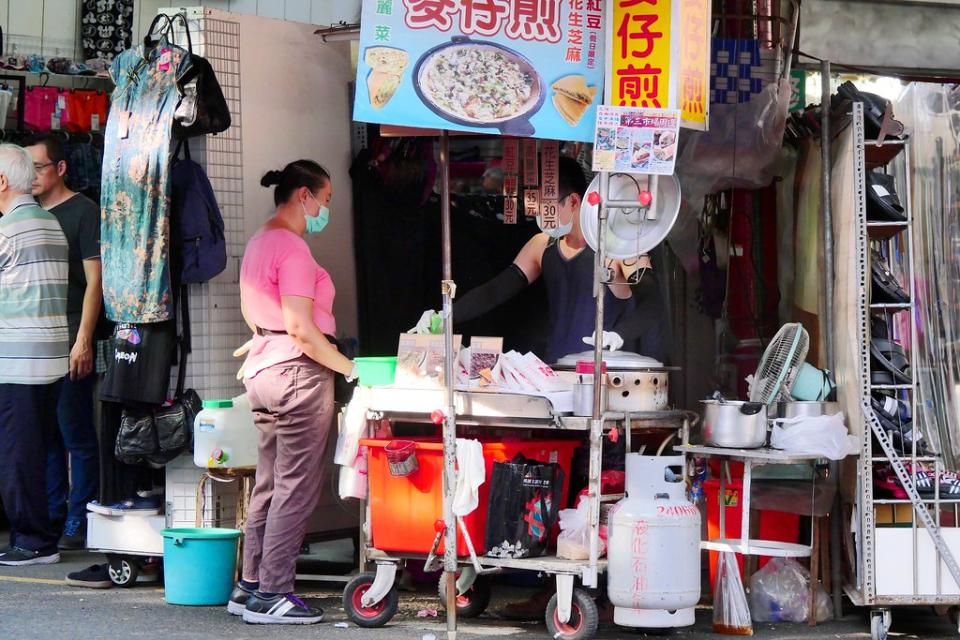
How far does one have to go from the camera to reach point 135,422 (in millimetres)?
7652

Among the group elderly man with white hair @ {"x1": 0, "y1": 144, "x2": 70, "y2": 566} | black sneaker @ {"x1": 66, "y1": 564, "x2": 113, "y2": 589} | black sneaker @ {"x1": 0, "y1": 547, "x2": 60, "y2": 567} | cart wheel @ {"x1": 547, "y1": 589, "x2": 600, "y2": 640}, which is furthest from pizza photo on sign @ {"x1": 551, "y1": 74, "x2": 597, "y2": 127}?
black sneaker @ {"x1": 0, "y1": 547, "x2": 60, "y2": 567}

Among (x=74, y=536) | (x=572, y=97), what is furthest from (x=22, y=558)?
(x=572, y=97)

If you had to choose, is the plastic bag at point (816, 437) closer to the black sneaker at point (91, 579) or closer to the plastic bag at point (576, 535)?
the plastic bag at point (576, 535)

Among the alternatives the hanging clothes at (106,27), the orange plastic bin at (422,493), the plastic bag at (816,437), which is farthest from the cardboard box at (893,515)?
the hanging clothes at (106,27)

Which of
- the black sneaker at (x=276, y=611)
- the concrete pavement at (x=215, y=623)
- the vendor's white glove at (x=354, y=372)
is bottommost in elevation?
the concrete pavement at (x=215, y=623)

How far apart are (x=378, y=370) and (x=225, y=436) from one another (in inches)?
38.3

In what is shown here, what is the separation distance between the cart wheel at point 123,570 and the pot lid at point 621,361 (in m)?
2.69

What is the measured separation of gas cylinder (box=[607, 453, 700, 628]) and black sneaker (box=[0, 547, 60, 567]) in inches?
149

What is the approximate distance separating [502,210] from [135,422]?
263cm

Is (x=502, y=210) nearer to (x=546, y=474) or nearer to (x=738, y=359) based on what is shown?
(x=738, y=359)

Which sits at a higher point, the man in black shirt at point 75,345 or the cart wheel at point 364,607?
the man in black shirt at point 75,345

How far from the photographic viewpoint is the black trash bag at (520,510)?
21.8ft

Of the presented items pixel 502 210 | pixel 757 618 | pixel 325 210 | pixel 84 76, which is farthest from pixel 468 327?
pixel 84 76

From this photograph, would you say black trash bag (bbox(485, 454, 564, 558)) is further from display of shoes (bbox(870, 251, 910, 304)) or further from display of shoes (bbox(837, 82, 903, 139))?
display of shoes (bbox(837, 82, 903, 139))
